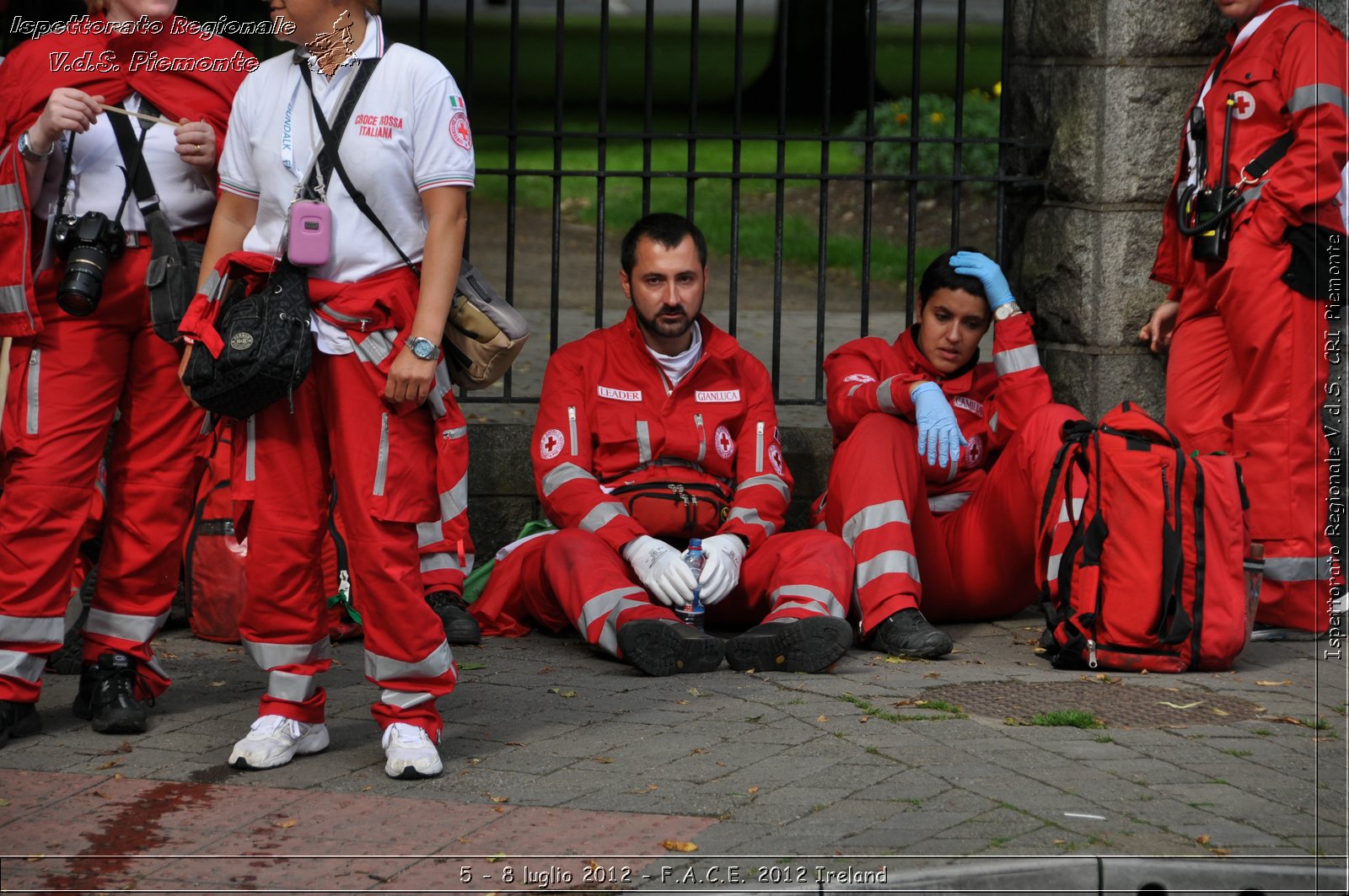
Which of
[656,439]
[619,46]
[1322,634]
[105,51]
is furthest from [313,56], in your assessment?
[619,46]

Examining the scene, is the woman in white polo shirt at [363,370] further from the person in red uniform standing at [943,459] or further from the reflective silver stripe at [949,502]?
the reflective silver stripe at [949,502]

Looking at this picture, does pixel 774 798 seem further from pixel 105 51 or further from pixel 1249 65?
pixel 1249 65

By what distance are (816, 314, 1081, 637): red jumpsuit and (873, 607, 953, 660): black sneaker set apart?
0.04 metres

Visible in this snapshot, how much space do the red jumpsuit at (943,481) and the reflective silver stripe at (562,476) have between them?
86cm

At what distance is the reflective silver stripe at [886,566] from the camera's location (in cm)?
548

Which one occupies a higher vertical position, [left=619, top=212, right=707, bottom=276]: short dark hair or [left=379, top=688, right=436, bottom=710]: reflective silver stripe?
[left=619, top=212, right=707, bottom=276]: short dark hair

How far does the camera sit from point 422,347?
3.99 metres

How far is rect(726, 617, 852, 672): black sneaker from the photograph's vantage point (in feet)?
16.9

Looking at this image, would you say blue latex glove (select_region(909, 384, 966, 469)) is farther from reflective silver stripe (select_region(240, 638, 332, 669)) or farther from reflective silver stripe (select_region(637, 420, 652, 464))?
reflective silver stripe (select_region(240, 638, 332, 669))

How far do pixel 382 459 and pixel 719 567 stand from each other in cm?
150

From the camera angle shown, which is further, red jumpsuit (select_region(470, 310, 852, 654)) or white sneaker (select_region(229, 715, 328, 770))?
red jumpsuit (select_region(470, 310, 852, 654))

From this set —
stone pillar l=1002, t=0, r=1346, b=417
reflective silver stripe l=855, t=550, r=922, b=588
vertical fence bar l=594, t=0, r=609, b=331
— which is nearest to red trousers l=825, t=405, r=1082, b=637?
reflective silver stripe l=855, t=550, r=922, b=588

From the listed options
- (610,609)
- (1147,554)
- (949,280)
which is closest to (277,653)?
(610,609)

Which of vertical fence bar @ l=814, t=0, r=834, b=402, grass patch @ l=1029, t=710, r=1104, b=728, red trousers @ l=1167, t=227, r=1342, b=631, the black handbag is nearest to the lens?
the black handbag
